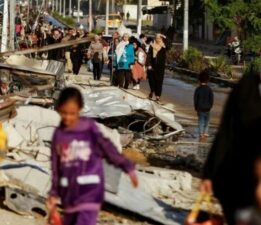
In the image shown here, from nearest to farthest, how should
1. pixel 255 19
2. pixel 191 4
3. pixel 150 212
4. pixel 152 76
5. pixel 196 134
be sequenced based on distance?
1. pixel 150 212
2. pixel 196 134
3. pixel 152 76
4. pixel 255 19
5. pixel 191 4

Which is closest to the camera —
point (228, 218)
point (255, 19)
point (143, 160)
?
point (228, 218)

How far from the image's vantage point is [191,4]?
176 ft

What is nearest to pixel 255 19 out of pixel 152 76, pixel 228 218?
pixel 152 76

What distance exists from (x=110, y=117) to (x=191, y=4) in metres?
40.7

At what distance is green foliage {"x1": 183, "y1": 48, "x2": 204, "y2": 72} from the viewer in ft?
112

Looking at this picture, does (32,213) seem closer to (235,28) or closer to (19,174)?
(19,174)

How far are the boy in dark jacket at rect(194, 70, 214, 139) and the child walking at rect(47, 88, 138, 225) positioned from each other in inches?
331

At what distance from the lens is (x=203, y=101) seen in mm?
14242

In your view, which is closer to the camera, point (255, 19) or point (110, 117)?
point (110, 117)

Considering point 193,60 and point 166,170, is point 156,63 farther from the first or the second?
point 193,60

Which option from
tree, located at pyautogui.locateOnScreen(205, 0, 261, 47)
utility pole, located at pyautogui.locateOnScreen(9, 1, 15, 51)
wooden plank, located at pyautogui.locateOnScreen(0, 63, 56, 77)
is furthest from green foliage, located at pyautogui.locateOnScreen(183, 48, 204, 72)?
wooden plank, located at pyautogui.locateOnScreen(0, 63, 56, 77)

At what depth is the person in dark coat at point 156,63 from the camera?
20.0 meters

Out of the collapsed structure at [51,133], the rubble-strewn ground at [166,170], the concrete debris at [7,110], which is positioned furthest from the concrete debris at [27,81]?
the rubble-strewn ground at [166,170]

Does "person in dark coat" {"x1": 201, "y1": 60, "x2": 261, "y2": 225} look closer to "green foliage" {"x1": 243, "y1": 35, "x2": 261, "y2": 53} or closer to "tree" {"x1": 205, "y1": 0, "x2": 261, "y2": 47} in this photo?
"green foliage" {"x1": 243, "y1": 35, "x2": 261, "y2": 53}
